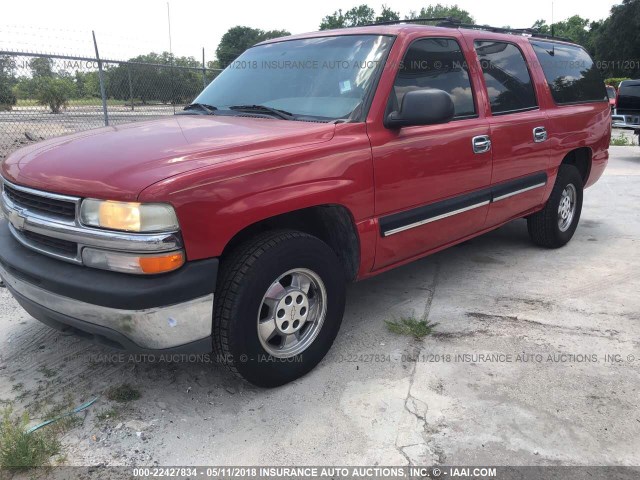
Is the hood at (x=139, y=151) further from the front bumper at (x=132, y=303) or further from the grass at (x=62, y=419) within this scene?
the grass at (x=62, y=419)

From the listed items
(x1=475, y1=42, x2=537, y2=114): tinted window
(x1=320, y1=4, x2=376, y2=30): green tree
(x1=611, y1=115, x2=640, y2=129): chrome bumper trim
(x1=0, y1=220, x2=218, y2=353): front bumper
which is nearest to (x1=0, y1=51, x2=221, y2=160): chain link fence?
(x1=475, y1=42, x2=537, y2=114): tinted window

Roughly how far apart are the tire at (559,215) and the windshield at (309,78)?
2.45m

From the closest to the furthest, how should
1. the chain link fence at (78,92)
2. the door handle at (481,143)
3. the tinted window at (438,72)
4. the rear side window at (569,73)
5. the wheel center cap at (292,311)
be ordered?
the wheel center cap at (292,311) < the tinted window at (438,72) < the door handle at (481,143) < the rear side window at (569,73) < the chain link fence at (78,92)

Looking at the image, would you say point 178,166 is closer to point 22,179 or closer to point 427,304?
point 22,179

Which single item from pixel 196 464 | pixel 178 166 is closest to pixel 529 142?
pixel 178 166

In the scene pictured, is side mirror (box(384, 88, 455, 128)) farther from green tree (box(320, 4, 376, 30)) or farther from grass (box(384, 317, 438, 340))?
green tree (box(320, 4, 376, 30))

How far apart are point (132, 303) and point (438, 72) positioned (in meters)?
2.47

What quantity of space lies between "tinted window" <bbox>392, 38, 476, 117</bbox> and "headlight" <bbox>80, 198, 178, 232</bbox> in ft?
5.22

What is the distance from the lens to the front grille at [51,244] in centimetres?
237

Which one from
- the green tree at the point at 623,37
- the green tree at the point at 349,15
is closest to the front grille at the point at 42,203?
the green tree at the point at 623,37

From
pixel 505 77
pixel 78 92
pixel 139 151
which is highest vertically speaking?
pixel 78 92

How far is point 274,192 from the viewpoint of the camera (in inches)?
97.6

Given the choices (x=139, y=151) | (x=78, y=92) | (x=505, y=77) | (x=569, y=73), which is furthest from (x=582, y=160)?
(x=78, y=92)

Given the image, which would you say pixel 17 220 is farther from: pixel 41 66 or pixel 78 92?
pixel 78 92
